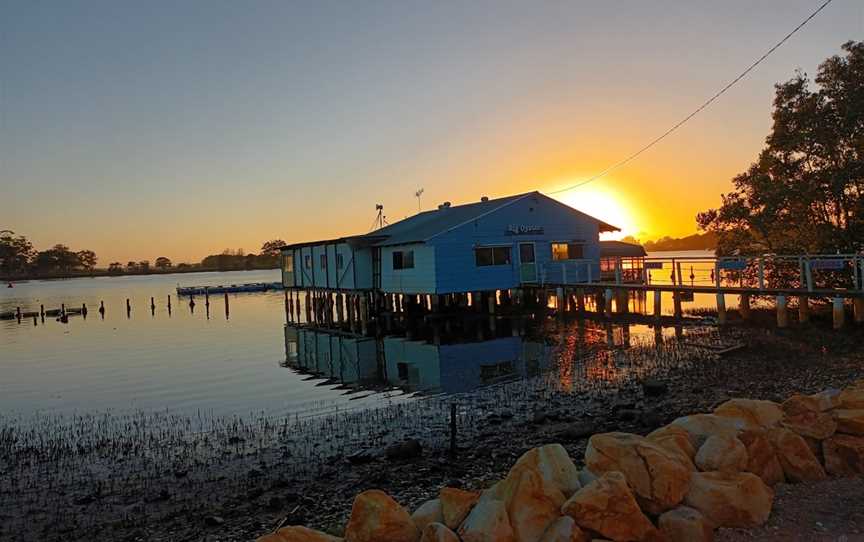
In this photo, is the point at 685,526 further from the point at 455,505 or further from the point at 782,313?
the point at 782,313

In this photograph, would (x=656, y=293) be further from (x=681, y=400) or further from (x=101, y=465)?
(x=101, y=465)

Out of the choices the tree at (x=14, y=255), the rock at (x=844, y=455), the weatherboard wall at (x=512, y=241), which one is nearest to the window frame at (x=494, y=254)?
the weatherboard wall at (x=512, y=241)

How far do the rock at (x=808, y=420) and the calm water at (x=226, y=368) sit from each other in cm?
1055

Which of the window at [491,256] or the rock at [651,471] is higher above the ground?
the window at [491,256]

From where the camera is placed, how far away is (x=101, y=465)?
36.5 ft

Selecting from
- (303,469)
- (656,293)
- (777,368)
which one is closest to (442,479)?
(303,469)

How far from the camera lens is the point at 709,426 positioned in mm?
5969

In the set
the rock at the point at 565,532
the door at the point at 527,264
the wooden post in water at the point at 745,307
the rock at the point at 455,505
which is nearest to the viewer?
the rock at the point at 565,532

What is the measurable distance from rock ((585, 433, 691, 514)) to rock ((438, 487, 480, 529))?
1.17 metres

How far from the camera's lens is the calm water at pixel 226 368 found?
17.5 meters

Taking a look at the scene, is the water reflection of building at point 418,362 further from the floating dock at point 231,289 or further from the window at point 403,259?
the floating dock at point 231,289

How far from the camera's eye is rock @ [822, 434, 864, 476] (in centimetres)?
586

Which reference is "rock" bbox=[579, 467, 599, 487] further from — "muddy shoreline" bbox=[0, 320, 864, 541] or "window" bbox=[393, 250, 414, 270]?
"window" bbox=[393, 250, 414, 270]

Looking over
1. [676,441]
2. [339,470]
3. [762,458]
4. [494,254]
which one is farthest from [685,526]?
[494,254]
